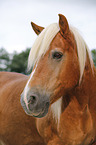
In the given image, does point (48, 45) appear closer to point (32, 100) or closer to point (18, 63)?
point (32, 100)

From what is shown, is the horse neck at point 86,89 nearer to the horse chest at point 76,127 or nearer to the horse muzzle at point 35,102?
the horse chest at point 76,127

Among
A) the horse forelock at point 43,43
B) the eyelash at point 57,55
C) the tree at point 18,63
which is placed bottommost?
the tree at point 18,63

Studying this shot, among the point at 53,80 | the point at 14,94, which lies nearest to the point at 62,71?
the point at 53,80

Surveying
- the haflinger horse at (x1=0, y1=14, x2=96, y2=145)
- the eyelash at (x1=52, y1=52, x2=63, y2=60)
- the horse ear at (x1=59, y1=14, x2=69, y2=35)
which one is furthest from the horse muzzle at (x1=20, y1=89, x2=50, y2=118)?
the horse ear at (x1=59, y1=14, x2=69, y2=35)

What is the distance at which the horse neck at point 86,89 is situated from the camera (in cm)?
199

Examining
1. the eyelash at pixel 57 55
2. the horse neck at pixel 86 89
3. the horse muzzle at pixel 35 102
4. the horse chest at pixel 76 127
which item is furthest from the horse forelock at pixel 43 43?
the horse chest at pixel 76 127

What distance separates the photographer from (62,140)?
198 cm

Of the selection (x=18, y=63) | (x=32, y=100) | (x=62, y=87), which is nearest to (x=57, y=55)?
(x=62, y=87)

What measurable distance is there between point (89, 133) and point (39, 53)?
1160mm

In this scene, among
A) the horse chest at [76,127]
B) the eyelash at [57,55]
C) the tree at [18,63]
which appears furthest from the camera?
the tree at [18,63]

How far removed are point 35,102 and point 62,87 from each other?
364 millimetres

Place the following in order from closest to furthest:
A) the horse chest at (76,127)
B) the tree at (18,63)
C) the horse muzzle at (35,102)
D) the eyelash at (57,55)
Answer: the horse muzzle at (35,102), the eyelash at (57,55), the horse chest at (76,127), the tree at (18,63)

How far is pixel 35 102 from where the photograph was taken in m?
1.65

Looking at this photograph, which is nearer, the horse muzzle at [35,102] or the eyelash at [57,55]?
the horse muzzle at [35,102]
